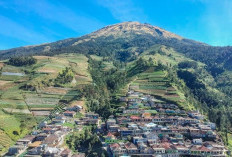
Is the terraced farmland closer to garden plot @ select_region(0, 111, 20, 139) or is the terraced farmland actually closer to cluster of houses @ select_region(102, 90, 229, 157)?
cluster of houses @ select_region(102, 90, 229, 157)

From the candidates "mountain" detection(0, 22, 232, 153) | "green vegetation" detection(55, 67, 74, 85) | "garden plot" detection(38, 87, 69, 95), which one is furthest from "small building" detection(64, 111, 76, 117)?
"green vegetation" detection(55, 67, 74, 85)

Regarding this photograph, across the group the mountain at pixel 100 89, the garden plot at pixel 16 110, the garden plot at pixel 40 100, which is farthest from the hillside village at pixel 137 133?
the garden plot at pixel 16 110

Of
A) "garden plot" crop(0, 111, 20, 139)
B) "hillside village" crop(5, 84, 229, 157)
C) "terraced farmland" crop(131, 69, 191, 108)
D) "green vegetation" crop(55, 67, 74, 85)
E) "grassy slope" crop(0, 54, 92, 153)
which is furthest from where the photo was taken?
"green vegetation" crop(55, 67, 74, 85)

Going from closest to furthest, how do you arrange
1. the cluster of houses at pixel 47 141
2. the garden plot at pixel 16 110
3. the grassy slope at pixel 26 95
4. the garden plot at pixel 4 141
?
the cluster of houses at pixel 47 141
the garden plot at pixel 4 141
the grassy slope at pixel 26 95
the garden plot at pixel 16 110

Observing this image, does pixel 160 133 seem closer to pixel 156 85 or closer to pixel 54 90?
pixel 156 85

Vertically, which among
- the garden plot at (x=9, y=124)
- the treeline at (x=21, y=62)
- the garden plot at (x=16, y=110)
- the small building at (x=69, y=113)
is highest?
the treeline at (x=21, y=62)

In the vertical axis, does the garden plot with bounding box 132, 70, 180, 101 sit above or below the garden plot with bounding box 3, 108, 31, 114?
above

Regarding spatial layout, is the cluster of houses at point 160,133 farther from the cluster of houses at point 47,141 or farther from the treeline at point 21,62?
the treeline at point 21,62

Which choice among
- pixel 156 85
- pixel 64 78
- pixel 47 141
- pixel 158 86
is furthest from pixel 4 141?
pixel 156 85
